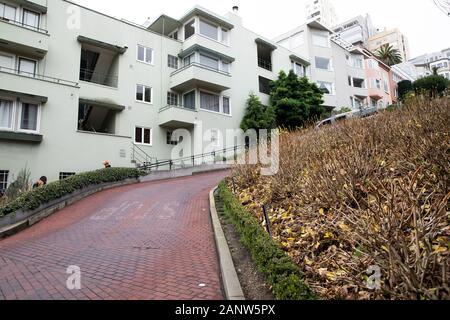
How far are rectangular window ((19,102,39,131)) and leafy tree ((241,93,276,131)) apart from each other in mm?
15454

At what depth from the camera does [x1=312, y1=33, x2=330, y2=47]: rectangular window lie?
38.2m

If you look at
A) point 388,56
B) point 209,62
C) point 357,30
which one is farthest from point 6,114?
point 357,30

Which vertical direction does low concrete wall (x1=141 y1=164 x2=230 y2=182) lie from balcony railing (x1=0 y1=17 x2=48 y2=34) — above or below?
below

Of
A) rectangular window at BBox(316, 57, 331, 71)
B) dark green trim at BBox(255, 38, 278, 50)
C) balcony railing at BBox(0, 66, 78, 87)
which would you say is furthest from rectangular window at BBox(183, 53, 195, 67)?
rectangular window at BBox(316, 57, 331, 71)

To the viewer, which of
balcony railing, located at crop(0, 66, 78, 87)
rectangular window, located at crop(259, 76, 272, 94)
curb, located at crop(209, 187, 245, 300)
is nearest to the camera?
curb, located at crop(209, 187, 245, 300)

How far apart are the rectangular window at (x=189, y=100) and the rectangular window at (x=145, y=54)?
385cm

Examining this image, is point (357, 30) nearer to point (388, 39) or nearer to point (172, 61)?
point (388, 39)

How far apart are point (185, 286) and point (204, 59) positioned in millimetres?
23946

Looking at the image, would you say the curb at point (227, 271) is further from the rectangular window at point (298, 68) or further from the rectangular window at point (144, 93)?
the rectangular window at point (298, 68)

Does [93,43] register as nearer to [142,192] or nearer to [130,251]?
[142,192]

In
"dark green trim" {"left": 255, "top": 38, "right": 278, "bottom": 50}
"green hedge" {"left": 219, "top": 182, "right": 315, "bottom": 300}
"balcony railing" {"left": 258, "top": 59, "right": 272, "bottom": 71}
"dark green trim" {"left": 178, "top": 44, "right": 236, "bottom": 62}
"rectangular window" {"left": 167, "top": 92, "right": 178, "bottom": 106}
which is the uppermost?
"dark green trim" {"left": 255, "top": 38, "right": 278, "bottom": 50}

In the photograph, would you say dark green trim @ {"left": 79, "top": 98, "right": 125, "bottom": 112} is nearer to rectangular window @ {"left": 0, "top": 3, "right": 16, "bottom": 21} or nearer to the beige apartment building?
the beige apartment building

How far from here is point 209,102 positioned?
26328 mm

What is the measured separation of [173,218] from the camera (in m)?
10.3
